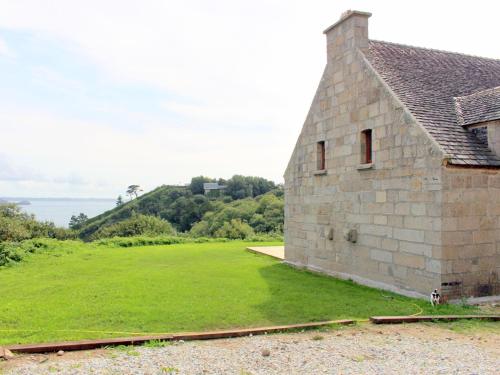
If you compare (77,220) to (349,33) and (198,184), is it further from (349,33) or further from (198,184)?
(349,33)

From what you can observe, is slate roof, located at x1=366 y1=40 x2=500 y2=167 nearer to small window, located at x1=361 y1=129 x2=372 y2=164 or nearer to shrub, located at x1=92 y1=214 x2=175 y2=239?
small window, located at x1=361 y1=129 x2=372 y2=164

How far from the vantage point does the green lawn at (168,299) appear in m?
7.49

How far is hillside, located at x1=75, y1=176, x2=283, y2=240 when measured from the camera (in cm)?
3728

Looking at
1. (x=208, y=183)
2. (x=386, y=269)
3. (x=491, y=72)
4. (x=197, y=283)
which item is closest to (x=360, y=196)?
(x=386, y=269)

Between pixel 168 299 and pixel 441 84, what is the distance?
8577 millimetres

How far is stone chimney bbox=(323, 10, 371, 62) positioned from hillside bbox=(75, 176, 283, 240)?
17.7 m

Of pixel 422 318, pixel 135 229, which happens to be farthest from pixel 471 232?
pixel 135 229

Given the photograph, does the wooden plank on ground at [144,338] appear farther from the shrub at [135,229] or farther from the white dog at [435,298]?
the shrub at [135,229]

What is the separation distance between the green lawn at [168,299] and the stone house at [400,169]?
865 millimetres

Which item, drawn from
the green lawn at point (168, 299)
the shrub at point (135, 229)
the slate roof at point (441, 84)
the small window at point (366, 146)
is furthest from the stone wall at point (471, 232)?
the shrub at point (135, 229)

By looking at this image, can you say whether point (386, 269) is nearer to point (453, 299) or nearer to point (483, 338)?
point (453, 299)

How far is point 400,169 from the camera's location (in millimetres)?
10203

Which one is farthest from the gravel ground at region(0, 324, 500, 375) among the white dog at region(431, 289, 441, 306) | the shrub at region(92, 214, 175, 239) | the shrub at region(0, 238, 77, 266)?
the shrub at region(92, 214, 175, 239)

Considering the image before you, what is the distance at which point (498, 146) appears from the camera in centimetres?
945
